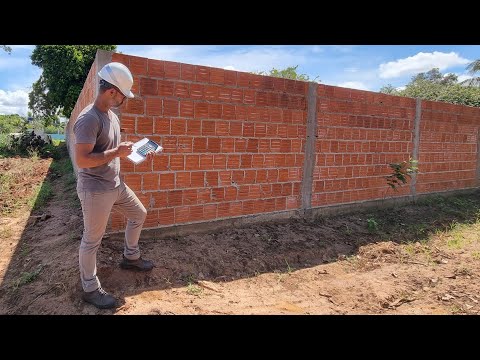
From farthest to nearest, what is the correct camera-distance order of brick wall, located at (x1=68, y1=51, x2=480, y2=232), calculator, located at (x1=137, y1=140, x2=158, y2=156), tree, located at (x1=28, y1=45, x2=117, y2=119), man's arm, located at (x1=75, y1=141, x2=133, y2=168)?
tree, located at (x1=28, y1=45, x2=117, y2=119) → brick wall, located at (x1=68, y1=51, x2=480, y2=232) → calculator, located at (x1=137, y1=140, x2=158, y2=156) → man's arm, located at (x1=75, y1=141, x2=133, y2=168)

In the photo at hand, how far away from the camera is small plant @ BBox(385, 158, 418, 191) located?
5.85 meters

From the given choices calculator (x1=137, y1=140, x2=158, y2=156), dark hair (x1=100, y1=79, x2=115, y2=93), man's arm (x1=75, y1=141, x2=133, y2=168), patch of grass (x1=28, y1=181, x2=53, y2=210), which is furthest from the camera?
patch of grass (x1=28, y1=181, x2=53, y2=210)

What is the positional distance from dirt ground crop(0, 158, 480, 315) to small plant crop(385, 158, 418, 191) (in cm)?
91

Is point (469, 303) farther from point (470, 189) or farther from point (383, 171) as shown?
point (470, 189)

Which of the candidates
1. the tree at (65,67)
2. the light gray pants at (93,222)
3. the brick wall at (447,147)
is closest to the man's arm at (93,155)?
the light gray pants at (93,222)

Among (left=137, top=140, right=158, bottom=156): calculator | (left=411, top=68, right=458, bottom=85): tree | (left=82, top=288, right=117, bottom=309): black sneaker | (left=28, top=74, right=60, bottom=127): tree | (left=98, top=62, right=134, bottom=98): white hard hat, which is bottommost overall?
(left=82, top=288, right=117, bottom=309): black sneaker

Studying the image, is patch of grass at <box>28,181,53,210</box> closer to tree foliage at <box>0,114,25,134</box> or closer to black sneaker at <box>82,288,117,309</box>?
black sneaker at <box>82,288,117,309</box>

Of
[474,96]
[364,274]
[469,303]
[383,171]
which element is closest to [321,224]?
[364,274]

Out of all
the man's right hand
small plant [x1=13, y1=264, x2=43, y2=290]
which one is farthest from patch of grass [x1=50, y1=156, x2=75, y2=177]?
the man's right hand

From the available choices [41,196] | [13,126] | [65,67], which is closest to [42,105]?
[13,126]

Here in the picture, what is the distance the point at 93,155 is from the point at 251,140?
2308 millimetres

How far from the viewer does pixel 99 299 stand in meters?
2.66

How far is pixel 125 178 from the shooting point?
3.54 meters

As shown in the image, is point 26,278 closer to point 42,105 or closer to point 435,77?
point 42,105
